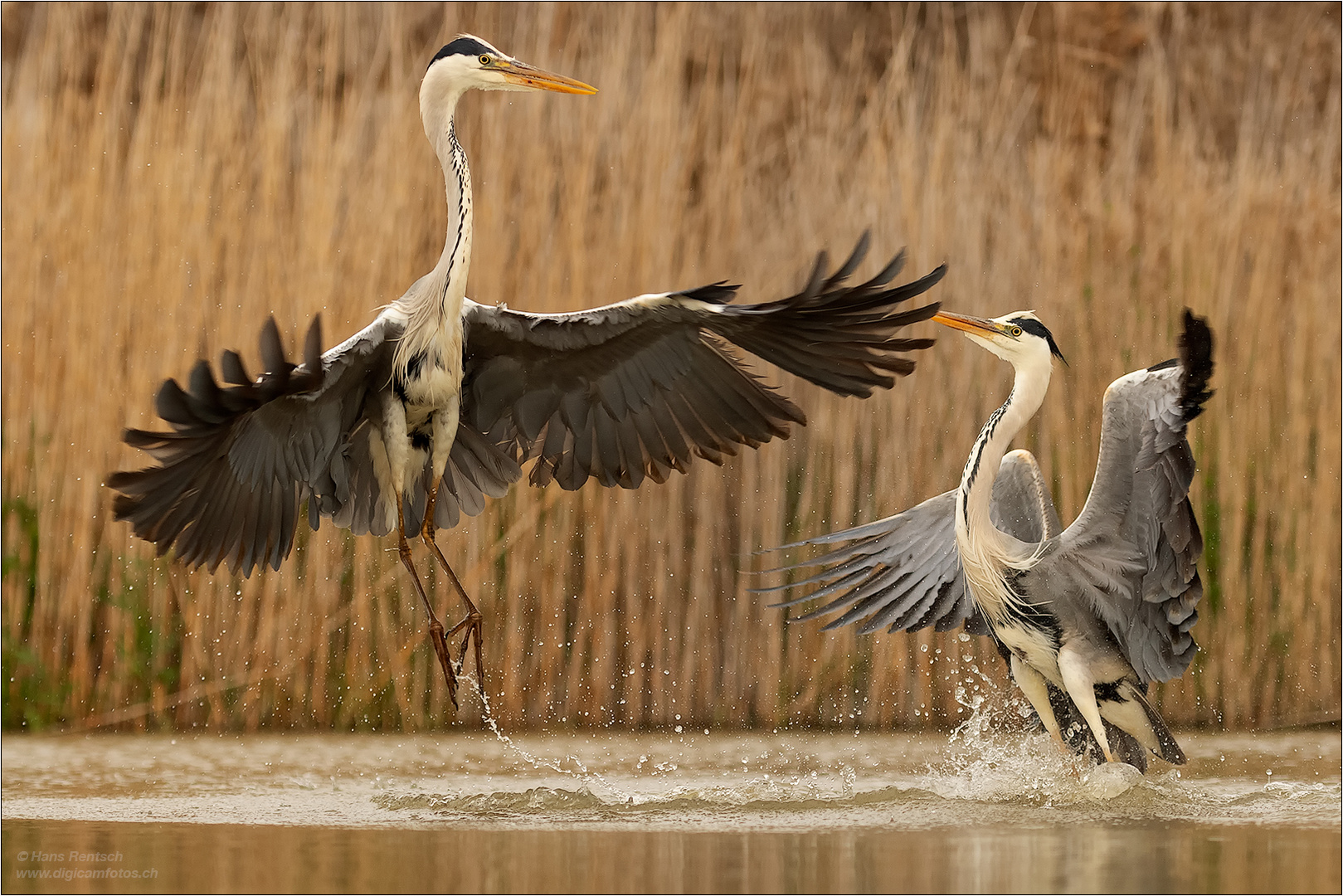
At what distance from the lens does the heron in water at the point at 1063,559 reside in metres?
4.03

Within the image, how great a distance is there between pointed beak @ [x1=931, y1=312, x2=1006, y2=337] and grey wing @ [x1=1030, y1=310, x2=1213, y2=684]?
1.85 feet

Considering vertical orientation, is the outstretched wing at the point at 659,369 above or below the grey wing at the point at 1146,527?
above

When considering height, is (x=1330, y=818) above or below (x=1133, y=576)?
below

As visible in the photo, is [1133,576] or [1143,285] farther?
[1143,285]

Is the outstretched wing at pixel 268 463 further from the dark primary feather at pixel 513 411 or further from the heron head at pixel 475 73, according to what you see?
the heron head at pixel 475 73

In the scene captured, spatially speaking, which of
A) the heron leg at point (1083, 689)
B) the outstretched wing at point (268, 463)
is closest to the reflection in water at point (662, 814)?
the heron leg at point (1083, 689)

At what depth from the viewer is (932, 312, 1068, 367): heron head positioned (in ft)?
14.8

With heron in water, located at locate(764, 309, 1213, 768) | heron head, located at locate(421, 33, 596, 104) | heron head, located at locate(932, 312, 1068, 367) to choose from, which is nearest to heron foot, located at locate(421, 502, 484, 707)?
heron in water, located at locate(764, 309, 1213, 768)

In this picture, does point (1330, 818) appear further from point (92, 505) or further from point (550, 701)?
point (92, 505)

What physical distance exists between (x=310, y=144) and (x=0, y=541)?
1813 mm

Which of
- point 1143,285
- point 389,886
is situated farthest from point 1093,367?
point 389,886

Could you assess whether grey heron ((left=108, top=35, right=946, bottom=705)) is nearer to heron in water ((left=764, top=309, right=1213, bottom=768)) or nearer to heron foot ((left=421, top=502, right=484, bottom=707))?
heron foot ((left=421, top=502, right=484, bottom=707))

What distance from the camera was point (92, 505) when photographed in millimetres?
5387

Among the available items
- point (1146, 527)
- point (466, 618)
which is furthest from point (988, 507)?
point (466, 618)
